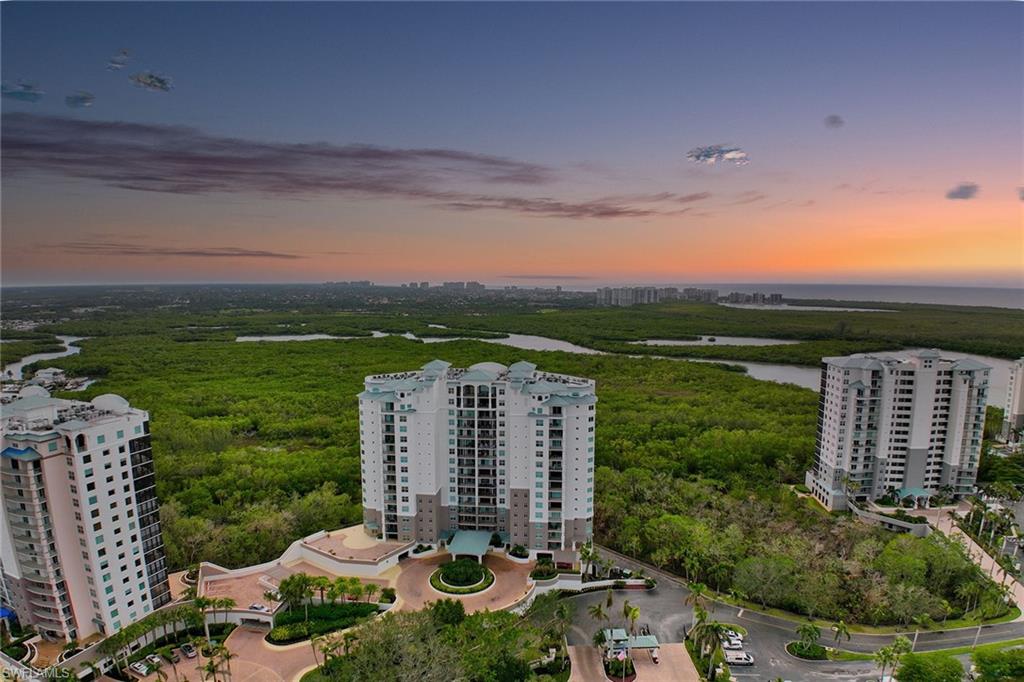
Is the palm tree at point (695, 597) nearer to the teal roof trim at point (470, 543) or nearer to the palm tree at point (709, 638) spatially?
the palm tree at point (709, 638)

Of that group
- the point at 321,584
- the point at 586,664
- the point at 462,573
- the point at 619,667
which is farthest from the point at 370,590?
the point at 619,667

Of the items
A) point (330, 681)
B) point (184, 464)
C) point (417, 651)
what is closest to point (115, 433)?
point (330, 681)

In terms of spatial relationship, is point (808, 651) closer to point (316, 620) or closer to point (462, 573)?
point (462, 573)

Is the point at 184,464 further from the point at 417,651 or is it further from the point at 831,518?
the point at 831,518

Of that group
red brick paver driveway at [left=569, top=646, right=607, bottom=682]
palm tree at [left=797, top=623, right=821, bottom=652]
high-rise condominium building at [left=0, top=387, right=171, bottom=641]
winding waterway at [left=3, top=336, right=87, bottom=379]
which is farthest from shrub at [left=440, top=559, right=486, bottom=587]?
winding waterway at [left=3, top=336, right=87, bottom=379]

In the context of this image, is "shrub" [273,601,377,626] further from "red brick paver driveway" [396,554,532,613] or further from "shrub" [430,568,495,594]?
"shrub" [430,568,495,594]

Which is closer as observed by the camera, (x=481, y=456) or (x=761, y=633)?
(x=761, y=633)
